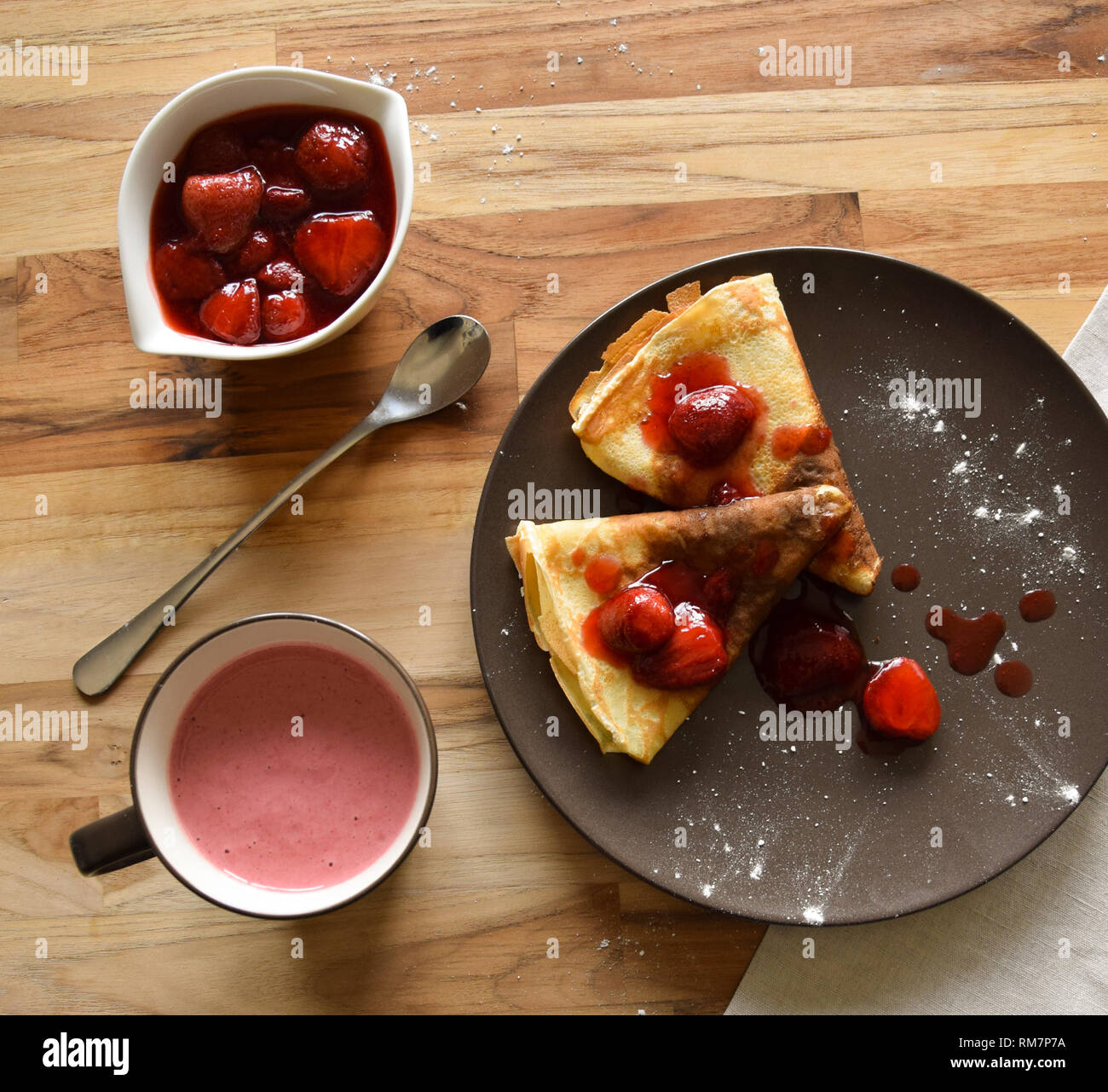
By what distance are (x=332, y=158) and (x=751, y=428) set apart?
3.26 feet

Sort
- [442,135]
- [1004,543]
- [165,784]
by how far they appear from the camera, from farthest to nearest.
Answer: [442,135] → [1004,543] → [165,784]

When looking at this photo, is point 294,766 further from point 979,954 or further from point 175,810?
point 979,954

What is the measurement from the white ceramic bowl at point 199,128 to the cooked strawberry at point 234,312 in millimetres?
26

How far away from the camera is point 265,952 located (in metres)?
2.08

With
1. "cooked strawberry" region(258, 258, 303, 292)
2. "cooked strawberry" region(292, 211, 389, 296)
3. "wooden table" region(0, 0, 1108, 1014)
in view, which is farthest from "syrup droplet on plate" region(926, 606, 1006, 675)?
"cooked strawberry" region(258, 258, 303, 292)

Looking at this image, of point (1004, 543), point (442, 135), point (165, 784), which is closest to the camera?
point (165, 784)

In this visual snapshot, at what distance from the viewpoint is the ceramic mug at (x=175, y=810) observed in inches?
67.1

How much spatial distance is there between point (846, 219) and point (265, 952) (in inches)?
83.2

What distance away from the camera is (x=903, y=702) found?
74.9 inches

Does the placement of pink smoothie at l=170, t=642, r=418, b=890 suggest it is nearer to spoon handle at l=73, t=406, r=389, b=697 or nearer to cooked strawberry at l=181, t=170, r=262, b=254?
spoon handle at l=73, t=406, r=389, b=697

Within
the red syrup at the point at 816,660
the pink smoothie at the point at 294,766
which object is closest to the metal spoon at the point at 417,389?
the pink smoothie at the point at 294,766

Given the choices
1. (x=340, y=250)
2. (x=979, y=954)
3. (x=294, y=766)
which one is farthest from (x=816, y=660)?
(x=340, y=250)

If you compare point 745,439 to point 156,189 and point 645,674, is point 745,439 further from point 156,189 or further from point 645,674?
point 156,189
